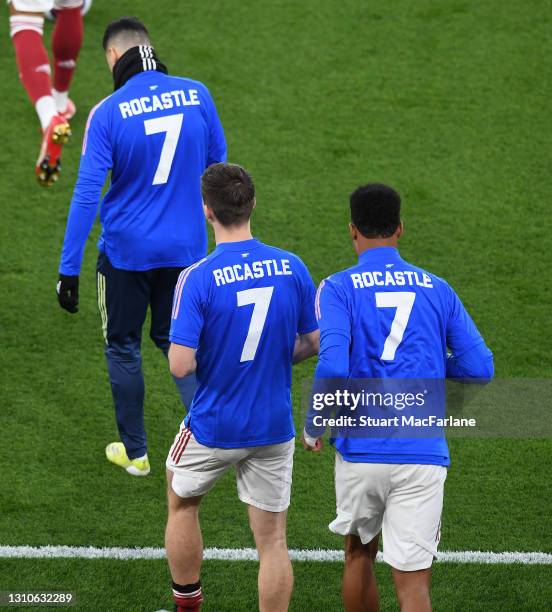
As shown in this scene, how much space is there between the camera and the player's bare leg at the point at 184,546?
4.09 meters

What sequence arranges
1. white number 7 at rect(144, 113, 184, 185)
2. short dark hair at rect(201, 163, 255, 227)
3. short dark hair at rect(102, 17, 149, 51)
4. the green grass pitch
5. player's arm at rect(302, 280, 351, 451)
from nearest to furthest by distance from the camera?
player's arm at rect(302, 280, 351, 451)
short dark hair at rect(201, 163, 255, 227)
the green grass pitch
white number 7 at rect(144, 113, 184, 185)
short dark hair at rect(102, 17, 149, 51)

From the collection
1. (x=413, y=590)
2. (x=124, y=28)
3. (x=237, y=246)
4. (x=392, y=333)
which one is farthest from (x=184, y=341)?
(x=124, y=28)

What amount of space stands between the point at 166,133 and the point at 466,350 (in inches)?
71.8

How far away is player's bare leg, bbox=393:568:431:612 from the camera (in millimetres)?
3654

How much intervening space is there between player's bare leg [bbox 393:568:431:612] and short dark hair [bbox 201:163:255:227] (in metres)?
1.24

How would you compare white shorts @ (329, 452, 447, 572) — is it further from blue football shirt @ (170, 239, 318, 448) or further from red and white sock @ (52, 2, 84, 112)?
red and white sock @ (52, 2, 84, 112)

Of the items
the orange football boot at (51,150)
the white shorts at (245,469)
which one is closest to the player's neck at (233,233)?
the white shorts at (245,469)

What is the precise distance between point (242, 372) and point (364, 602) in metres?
0.86

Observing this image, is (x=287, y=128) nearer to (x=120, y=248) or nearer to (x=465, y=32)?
(x=465, y=32)

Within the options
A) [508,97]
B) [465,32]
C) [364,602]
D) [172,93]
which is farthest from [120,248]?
[465,32]

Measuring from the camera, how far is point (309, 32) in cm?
987

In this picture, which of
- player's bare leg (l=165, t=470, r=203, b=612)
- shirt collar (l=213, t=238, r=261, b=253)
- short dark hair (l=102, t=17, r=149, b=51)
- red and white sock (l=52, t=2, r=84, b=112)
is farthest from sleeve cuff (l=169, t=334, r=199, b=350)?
red and white sock (l=52, t=2, r=84, b=112)

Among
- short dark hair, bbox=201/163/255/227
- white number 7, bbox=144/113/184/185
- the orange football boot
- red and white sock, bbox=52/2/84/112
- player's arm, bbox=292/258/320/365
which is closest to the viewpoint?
short dark hair, bbox=201/163/255/227

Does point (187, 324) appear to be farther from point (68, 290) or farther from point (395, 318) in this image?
point (68, 290)
